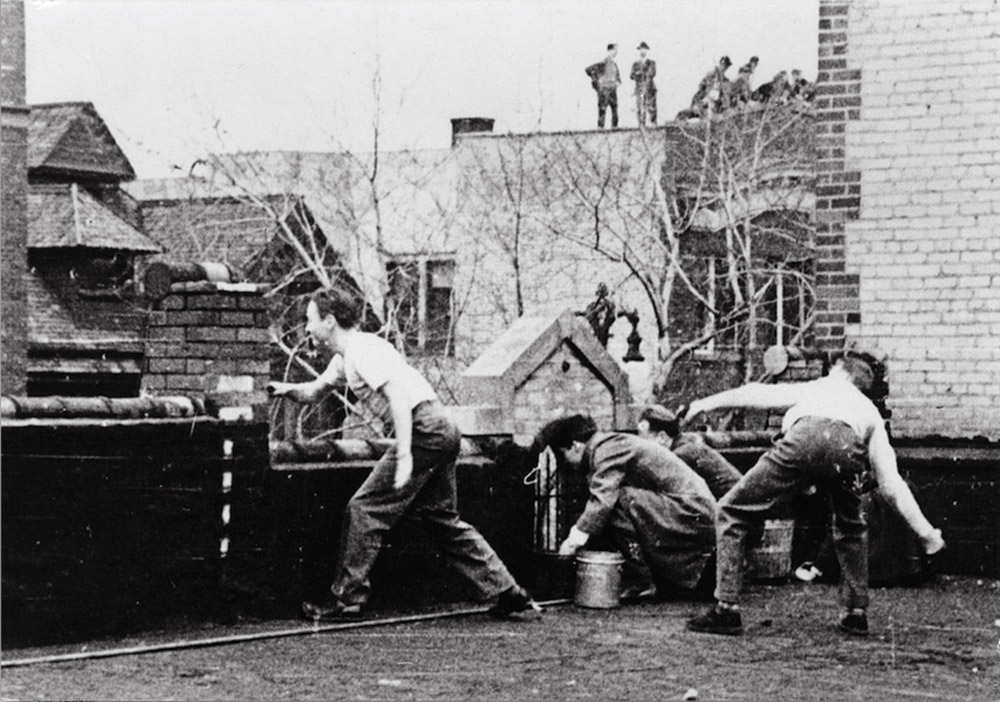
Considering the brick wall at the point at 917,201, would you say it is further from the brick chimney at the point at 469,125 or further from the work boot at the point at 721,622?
the brick chimney at the point at 469,125

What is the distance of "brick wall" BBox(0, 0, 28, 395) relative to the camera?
1941 cm

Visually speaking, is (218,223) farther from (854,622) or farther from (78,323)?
(854,622)

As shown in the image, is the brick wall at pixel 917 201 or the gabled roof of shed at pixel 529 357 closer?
the gabled roof of shed at pixel 529 357

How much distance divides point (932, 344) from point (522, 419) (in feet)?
10.7

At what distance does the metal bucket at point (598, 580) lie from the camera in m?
9.52

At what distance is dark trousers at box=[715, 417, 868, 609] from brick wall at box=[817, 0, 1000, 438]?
11.1ft

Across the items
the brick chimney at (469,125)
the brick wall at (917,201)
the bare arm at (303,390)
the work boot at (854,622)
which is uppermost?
the brick chimney at (469,125)

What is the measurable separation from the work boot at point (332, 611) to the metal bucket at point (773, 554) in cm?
349

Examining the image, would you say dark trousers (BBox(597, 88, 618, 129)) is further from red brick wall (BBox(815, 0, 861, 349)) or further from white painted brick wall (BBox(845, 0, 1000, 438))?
white painted brick wall (BBox(845, 0, 1000, 438))

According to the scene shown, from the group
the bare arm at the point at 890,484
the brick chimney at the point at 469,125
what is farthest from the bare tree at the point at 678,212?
the bare arm at the point at 890,484

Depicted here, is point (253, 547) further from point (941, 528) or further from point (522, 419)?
point (941, 528)

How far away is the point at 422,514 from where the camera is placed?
870cm

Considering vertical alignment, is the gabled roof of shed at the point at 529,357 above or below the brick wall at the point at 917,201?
below

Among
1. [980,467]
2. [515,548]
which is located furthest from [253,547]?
[980,467]
